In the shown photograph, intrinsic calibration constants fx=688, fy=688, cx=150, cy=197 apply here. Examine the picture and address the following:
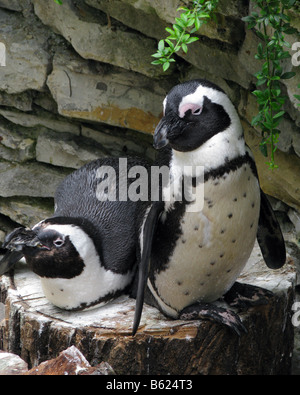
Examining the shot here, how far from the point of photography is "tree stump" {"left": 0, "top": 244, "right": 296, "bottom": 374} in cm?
191

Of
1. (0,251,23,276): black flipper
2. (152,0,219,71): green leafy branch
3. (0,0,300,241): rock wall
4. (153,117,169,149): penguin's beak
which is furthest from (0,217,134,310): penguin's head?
(0,0,300,241): rock wall

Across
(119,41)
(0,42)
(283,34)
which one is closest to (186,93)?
(283,34)

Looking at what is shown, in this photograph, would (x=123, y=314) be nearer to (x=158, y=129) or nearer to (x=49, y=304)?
(x=49, y=304)

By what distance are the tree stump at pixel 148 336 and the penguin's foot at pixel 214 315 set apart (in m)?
0.02

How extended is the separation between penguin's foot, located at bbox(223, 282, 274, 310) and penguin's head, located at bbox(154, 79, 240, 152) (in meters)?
0.55

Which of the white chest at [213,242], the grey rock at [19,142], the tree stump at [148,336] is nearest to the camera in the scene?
the white chest at [213,242]

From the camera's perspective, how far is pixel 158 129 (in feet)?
5.66

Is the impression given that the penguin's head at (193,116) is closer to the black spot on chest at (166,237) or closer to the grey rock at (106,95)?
the black spot on chest at (166,237)

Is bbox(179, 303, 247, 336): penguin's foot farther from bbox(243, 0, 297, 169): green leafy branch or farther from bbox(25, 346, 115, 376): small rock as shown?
bbox(243, 0, 297, 169): green leafy branch

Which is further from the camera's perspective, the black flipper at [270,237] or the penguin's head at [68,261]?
the black flipper at [270,237]

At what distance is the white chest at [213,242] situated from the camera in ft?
5.86

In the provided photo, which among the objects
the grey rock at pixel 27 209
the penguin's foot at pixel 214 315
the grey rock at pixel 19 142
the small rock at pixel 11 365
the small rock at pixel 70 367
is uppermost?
the grey rock at pixel 19 142

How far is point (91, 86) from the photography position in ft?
9.59

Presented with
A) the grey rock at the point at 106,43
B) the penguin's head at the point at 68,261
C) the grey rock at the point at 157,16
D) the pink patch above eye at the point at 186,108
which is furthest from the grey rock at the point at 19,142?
the pink patch above eye at the point at 186,108
